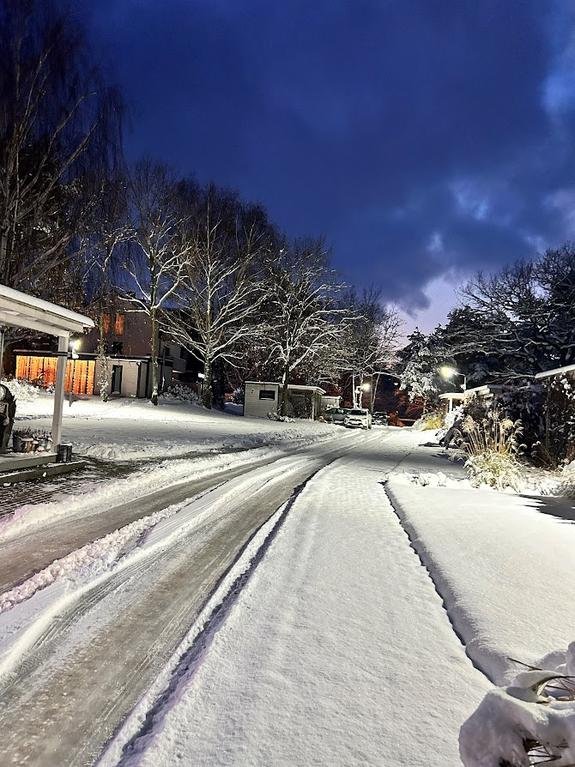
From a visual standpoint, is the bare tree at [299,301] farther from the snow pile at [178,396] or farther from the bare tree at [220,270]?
the snow pile at [178,396]

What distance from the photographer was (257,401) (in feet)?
114

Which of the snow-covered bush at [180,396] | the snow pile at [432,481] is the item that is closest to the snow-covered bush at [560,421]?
the snow pile at [432,481]

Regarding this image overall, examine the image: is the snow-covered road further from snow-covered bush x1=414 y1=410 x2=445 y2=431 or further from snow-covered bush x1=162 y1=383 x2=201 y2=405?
snow-covered bush x1=414 y1=410 x2=445 y2=431

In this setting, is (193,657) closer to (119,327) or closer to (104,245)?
(104,245)

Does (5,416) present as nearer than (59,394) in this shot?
Yes

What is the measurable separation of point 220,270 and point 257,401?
10338mm

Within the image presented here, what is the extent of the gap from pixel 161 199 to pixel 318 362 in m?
17.2

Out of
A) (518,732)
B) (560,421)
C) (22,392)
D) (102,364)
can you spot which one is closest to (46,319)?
(518,732)

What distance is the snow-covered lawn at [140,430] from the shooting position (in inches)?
455

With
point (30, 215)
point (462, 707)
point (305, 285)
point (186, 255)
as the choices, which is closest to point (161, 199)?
point (186, 255)

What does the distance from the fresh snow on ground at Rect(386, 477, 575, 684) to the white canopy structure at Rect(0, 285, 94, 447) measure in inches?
241

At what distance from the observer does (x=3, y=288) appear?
6633 millimetres

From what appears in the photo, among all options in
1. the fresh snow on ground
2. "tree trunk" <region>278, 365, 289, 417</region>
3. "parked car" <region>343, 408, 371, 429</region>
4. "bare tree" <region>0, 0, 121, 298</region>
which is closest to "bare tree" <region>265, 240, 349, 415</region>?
"tree trunk" <region>278, 365, 289, 417</region>

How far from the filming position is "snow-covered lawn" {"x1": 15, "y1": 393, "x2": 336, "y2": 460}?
11.6 metres
